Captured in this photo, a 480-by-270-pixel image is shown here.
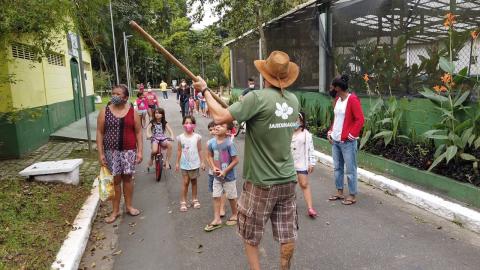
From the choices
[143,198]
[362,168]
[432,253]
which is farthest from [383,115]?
[143,198]

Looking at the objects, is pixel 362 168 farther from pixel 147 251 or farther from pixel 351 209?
pixel 147 251

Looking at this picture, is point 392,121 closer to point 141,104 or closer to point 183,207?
point 183,207

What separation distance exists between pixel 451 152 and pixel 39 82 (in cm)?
1067

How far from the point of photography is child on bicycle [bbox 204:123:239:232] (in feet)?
16.1

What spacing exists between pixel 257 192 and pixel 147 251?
1.91m

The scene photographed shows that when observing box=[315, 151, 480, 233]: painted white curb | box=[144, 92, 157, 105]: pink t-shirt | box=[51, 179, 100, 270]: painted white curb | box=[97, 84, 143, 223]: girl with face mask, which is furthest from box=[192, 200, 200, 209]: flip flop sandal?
box=[144, 92, 157, 105]: pink t-shirt

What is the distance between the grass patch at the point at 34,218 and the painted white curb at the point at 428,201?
14.8 ft

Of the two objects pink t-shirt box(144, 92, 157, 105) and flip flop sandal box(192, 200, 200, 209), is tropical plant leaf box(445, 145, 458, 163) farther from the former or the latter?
pink t-shirt box(144, 92, 157, 105)

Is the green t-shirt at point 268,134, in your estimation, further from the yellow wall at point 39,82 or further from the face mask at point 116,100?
the yellow wall at point 39,82

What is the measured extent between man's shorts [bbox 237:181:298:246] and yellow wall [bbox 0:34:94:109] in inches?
245

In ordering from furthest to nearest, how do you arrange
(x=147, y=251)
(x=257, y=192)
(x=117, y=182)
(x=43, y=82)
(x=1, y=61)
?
(x=43, y=82) < (x=1, y=61) < (x=117, y=182) < (x=147, y=251) < (x=257, y=192)

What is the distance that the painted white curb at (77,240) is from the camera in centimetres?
395

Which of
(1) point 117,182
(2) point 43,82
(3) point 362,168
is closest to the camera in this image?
(1) point 117,182

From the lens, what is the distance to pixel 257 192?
3236mm
